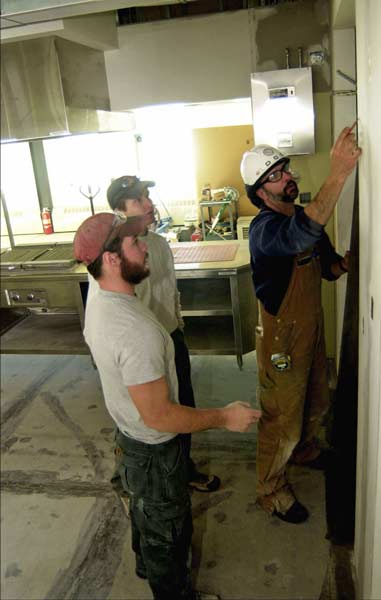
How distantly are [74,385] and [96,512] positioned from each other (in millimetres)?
1332

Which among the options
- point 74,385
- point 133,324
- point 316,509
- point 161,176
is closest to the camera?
point 133,324

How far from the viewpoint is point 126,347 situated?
4.56ft

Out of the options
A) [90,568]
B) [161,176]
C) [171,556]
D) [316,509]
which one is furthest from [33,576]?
[161,176]

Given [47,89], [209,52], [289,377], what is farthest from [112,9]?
[289,377]

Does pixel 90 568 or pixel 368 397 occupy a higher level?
pixel 368 397

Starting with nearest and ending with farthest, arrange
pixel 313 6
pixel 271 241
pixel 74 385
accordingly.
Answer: pixel 271 241
pixel 313 6
pixel 74 385

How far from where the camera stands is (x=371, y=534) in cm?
144

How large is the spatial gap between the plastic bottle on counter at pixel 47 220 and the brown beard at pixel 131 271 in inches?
114

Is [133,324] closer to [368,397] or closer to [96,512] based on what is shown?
[368,397]

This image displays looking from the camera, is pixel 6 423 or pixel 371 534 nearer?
pixel 371 534

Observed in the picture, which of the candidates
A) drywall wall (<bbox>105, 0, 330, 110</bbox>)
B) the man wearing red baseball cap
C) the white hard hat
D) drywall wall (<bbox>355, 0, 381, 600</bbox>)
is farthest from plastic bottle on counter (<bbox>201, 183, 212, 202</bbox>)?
drywall wall (<bbox>355, 0, 381, 600</bbox>)

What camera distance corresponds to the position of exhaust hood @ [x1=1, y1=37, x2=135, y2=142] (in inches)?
119

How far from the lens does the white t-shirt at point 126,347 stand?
1.38 m

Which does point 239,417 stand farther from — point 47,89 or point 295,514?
point 47,89
